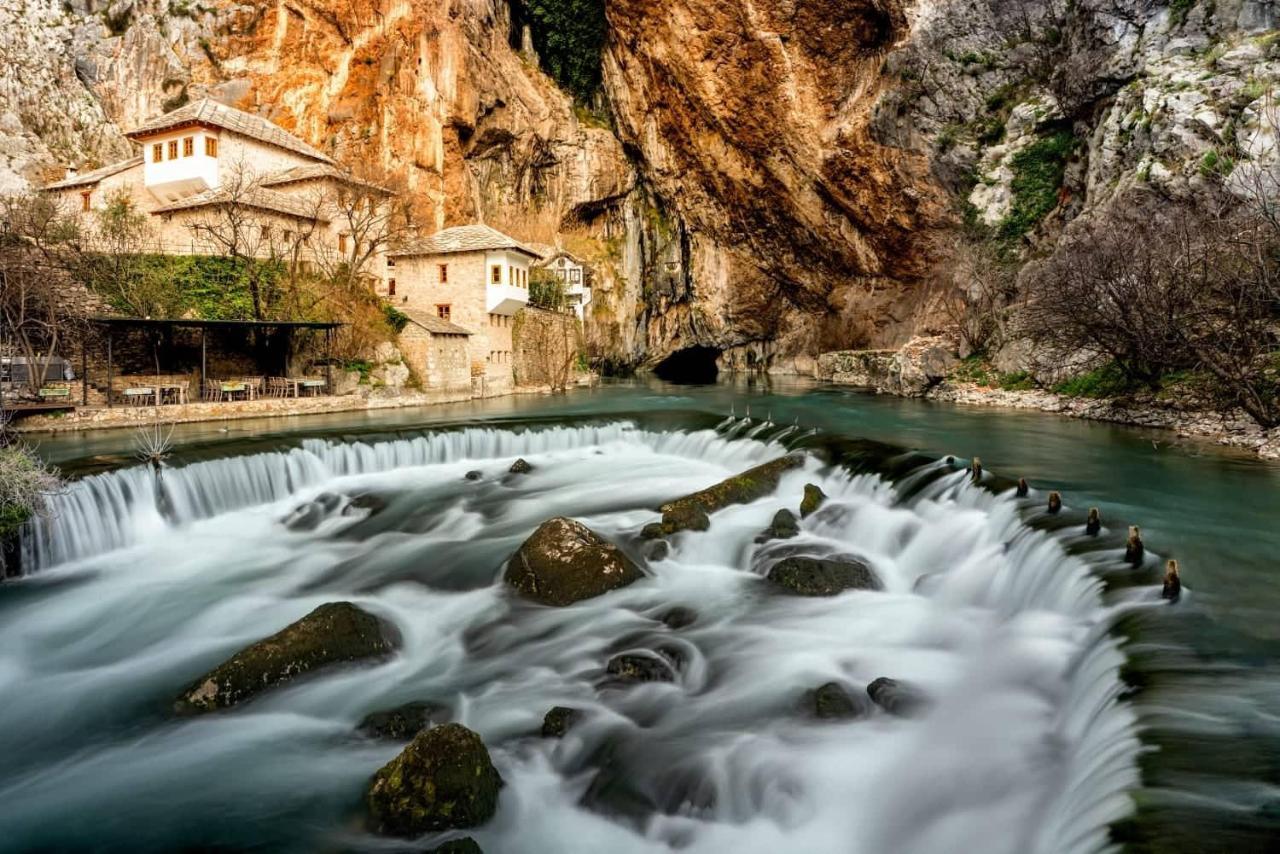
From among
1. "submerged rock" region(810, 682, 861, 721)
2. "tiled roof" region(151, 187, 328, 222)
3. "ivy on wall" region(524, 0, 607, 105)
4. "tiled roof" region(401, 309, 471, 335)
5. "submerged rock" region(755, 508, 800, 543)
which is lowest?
"submerged rock" region(810, 682, 861, 721)

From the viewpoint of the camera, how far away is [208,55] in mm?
42125

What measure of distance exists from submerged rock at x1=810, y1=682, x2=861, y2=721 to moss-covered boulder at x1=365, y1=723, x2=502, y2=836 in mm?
3057

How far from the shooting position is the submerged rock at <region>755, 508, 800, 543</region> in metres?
10.9

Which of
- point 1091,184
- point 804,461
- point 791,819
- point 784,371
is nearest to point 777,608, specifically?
point 791,819

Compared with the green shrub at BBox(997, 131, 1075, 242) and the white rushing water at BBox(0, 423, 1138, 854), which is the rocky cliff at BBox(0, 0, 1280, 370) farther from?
the white rushing water at BBox(0, 423, 1138, 854)

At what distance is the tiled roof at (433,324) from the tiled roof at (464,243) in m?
3.45

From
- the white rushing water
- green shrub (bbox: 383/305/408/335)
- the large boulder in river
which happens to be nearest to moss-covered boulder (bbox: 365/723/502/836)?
the white rushing water

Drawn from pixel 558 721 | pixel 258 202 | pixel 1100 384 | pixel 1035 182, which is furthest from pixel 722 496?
pixel 1035 182

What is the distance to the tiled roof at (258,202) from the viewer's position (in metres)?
26.9

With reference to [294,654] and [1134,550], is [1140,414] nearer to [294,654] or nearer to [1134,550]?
[1134,550]

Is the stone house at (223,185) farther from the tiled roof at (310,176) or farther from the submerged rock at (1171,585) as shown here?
the submerged rock at (1171,585)

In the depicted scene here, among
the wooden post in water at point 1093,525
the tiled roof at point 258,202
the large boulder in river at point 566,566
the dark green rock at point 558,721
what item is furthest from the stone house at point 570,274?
the dark green rock at point 558,721

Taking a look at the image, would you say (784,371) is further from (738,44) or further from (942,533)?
(942,533)

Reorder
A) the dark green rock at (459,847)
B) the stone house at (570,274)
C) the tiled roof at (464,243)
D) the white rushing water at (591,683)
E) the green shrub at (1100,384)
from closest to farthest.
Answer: the dark green rock at (459,847)
the white rushing water at (591,683)
the green shrub at (1100,384)
the tiled roof at (464,243)
the stone house at (570,274)
